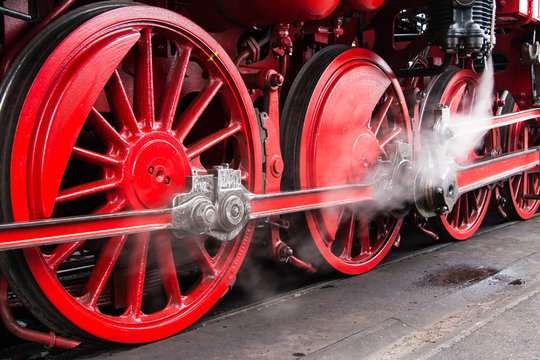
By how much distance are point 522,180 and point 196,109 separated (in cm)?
376

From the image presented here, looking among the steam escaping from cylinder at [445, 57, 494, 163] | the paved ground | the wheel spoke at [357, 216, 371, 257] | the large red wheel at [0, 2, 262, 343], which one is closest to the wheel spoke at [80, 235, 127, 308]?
the large red wheel at [0, 2, 262, 343]

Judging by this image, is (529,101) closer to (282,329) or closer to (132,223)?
(282,329)

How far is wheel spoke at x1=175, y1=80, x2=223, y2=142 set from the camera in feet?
7.35

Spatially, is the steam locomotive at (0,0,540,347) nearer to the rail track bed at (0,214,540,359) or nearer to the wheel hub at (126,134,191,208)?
the wheel hub at (126,134,191,208)

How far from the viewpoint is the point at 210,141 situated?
7.60 ft

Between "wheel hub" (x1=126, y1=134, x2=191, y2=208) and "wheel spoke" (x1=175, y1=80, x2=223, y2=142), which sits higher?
"wheel spoke" (x1=175, y1=80, x2=223, y2=142)

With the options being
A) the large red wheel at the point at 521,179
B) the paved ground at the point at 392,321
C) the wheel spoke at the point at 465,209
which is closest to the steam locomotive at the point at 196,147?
the paved ground at the point at 392,321

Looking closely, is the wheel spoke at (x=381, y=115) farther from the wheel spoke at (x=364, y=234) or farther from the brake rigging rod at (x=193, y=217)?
the brake rigging rod at (x=193, y=217)

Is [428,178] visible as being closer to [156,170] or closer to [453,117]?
[453,117]

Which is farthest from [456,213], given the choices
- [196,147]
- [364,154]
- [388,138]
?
[196,147]

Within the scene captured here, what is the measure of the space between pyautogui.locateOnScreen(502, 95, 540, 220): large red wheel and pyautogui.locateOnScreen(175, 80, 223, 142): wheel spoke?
3.24 meters

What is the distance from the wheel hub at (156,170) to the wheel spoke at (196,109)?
11cm

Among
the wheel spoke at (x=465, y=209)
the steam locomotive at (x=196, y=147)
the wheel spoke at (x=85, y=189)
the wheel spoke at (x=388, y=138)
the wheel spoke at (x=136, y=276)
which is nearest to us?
the steam locomotive at (x=196, y=147)

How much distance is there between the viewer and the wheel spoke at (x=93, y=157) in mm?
1893
